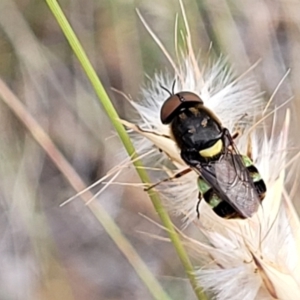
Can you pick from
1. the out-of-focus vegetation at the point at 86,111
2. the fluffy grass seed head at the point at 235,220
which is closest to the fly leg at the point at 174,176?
the fluffy grass seed head at the point at 235,220

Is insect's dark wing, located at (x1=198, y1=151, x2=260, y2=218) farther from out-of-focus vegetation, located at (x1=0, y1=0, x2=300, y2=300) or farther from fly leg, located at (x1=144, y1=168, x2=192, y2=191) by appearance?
out-of-focus vegetation, located at (x1=0, y1=0, x2=300, y2=300)

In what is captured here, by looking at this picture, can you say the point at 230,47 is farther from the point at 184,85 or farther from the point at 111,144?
the point at 184,85

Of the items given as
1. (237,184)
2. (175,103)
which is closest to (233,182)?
(237,184)

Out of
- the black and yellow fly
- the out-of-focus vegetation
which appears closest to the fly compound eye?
the black and yellow fly

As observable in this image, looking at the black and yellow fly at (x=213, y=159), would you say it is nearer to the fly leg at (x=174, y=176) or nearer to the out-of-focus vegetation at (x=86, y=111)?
the fly leg at (x=174, y=176)

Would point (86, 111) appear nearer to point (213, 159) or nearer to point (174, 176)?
point (213, 159)

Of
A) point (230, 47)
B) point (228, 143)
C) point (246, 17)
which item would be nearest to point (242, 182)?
point (228, 143)
